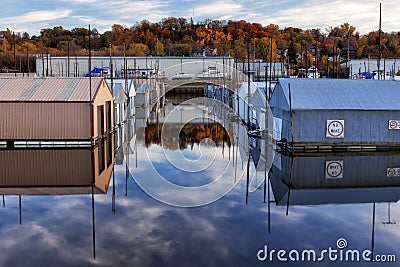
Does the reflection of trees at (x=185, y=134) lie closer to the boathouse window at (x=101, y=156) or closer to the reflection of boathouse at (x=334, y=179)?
the boathouse window at (x=101, y=156)

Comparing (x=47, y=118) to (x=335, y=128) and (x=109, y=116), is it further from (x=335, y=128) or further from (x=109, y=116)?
(x=335, y=128)

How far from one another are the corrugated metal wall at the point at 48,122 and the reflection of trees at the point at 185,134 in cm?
265

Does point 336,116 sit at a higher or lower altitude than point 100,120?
higher

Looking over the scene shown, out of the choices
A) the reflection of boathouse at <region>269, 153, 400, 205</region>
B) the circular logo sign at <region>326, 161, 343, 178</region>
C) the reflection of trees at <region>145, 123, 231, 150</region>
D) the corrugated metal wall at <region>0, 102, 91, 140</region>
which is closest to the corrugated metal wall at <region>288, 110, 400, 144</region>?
the reflection of boathouse at <region>269, 153, 400, 205</region>


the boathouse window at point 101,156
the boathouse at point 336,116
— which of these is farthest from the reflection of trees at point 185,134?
the boathouse at point 336,116

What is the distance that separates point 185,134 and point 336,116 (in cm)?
736

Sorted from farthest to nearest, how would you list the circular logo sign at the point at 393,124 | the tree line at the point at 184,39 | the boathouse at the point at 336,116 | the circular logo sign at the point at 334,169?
the tree line at the point at 184,39 < the circular logo sign at the point at 393,124 < the boathouse at the point at 336,116 < the circular logo sign at the point at 334,169

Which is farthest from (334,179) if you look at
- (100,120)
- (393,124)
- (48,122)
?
(48,122)

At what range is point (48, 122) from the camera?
619 inches

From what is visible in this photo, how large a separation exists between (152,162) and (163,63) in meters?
39.1

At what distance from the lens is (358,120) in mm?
15422

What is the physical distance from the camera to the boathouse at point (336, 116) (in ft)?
49.8

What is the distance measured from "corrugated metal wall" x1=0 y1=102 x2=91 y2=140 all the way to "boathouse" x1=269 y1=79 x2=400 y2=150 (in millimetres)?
6888

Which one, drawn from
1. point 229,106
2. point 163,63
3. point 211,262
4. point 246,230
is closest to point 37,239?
point 211,262
